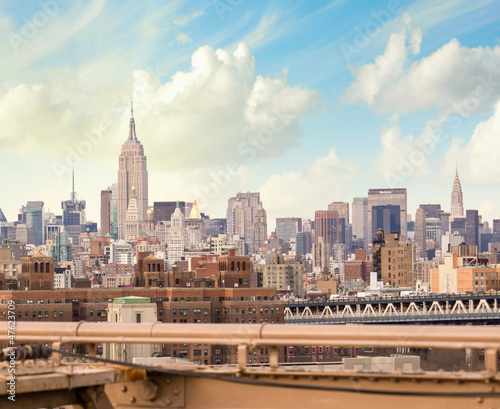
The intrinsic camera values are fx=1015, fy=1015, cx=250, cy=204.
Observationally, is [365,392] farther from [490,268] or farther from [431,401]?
[490,268]

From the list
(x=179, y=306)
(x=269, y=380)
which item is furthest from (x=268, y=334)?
(x=179, y=306)

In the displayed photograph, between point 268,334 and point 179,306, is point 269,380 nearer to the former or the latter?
point 268,334

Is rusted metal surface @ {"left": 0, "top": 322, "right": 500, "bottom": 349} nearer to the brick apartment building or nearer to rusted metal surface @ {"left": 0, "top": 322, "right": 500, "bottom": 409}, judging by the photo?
rusted metal surface @ {"left": 0, "top": 322, "right": 500, "bottom": 409}

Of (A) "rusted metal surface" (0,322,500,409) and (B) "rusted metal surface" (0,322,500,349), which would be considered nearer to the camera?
(A) "rusted metal surface" (0,322,500,409)

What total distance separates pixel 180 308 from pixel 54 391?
101m

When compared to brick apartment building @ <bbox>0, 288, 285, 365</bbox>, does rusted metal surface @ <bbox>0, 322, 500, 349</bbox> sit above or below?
above

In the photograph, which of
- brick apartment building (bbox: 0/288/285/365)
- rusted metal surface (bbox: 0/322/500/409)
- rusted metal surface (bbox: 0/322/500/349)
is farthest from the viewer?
brick apartment building (bbox: 0/288/285/365)

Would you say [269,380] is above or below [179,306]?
above

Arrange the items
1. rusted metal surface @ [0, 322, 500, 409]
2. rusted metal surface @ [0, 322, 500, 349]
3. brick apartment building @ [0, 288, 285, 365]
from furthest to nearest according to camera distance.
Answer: brick apartment building @ [0, 288, 285, 365], rusted metal surface @ [0, 322, 500, 349], rusted metal surface @ [0, 322, 500, 409]

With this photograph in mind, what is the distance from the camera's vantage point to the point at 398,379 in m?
11.3

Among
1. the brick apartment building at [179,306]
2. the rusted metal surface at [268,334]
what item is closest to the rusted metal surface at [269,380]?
the rusted metal surface at [268,334]

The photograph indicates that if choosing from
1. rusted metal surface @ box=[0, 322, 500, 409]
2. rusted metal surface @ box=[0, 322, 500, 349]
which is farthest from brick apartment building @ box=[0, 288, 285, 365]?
rusted metal surface @ box=[0, 322, 500, 409]

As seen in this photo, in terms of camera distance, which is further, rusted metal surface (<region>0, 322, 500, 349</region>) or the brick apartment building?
the brick apartment building

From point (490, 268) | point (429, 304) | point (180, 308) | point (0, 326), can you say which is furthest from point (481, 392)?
point (490, 268)
